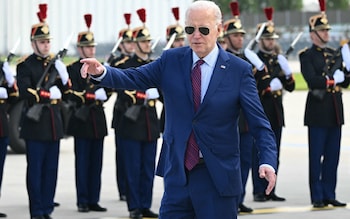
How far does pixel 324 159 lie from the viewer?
11094mm

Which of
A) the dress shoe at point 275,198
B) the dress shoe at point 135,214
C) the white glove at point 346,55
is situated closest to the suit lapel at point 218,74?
the dress shoe at point 135,214

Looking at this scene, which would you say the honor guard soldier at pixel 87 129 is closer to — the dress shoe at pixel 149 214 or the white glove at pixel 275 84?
the dress shoe at pixel 149 214

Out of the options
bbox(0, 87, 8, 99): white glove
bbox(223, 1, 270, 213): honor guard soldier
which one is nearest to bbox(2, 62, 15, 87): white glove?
bbox(0, 87, 8, 99): white glove

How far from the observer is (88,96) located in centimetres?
1092

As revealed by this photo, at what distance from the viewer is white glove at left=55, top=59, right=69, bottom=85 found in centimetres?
1025

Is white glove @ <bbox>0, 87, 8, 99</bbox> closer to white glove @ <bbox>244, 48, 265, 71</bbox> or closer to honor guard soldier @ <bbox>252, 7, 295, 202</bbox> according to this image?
white glove @ <bbox>244, 48, 265, 71</bbox>

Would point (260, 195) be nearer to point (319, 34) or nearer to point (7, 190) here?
point (319, 34)

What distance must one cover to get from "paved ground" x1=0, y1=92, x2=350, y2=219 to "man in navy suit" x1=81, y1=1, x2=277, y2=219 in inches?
163

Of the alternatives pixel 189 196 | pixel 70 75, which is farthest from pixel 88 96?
pixel 189 196

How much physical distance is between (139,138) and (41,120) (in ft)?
3.03

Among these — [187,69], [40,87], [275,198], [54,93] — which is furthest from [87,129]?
[187,69]

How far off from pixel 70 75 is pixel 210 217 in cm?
488

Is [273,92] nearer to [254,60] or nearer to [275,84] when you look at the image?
[275,84]

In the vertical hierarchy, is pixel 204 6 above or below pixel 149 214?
above
